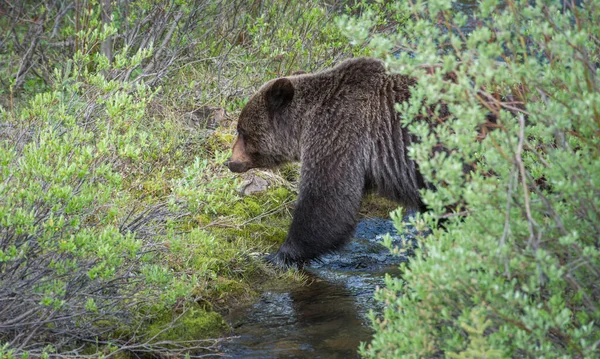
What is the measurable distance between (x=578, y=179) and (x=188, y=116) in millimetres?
6659

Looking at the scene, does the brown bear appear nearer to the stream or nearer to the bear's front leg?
the bear's front leg

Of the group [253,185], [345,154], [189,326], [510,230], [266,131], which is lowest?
[253,185]

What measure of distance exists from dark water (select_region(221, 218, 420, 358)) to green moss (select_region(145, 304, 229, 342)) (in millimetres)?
166

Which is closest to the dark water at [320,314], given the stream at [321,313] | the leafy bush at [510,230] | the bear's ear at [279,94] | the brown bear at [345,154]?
the stream at [321,313]

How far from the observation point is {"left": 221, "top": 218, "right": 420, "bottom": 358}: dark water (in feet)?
17.2

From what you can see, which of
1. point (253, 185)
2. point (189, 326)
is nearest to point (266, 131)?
point (253, 185)

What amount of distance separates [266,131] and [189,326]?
2.63 m

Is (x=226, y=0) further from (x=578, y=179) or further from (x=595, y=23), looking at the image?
(x=578, y=179)

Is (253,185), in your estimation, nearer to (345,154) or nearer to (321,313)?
(345,154)

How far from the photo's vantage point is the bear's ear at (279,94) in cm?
706

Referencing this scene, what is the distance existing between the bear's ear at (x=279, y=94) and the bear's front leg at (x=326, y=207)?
0.84 m

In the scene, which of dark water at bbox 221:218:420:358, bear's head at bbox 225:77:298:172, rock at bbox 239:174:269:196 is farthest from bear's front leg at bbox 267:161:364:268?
rock at bbox 239:174:269:196

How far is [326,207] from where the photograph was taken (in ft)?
21.4

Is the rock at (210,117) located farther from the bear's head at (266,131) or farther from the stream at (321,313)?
the stream at (321,313)
